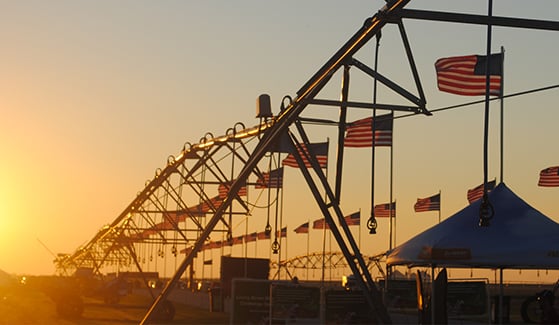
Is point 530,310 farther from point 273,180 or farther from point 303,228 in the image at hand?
point 303,228

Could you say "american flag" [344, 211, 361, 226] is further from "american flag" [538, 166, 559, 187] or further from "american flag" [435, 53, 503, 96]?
"american flag" [435, 53, 503, 96]

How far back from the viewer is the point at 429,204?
223 feet

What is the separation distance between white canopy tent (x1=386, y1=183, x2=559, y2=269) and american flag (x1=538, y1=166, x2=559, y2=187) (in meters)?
28.7

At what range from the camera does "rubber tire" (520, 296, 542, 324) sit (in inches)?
1118

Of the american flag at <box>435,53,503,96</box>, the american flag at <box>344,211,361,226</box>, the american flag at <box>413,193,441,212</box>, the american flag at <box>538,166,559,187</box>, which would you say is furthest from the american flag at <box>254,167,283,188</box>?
the american flag at <box>344,211,361,226</box>

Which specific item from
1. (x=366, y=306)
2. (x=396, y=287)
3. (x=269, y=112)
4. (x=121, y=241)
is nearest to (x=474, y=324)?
(x=366, y=306)

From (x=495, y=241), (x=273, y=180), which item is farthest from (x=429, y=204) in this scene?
(x=495, y=241)

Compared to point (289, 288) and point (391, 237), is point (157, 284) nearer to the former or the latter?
point (391, 237)

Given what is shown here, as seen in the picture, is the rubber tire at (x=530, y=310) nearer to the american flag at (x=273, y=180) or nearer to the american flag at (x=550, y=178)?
the american flag at (x=273, y=180)

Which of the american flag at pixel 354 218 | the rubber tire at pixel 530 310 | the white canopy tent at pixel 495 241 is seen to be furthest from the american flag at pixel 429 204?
the white canopy tent at pixel 495 241

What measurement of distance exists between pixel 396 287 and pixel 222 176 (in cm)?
1000

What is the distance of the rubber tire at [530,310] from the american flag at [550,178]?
66.9 feet

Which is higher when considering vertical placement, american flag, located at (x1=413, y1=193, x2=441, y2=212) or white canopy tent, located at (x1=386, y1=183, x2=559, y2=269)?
american flag, located at (x1=413, y1=193, x2=441, y2=212)

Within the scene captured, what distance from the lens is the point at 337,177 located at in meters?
25.9
